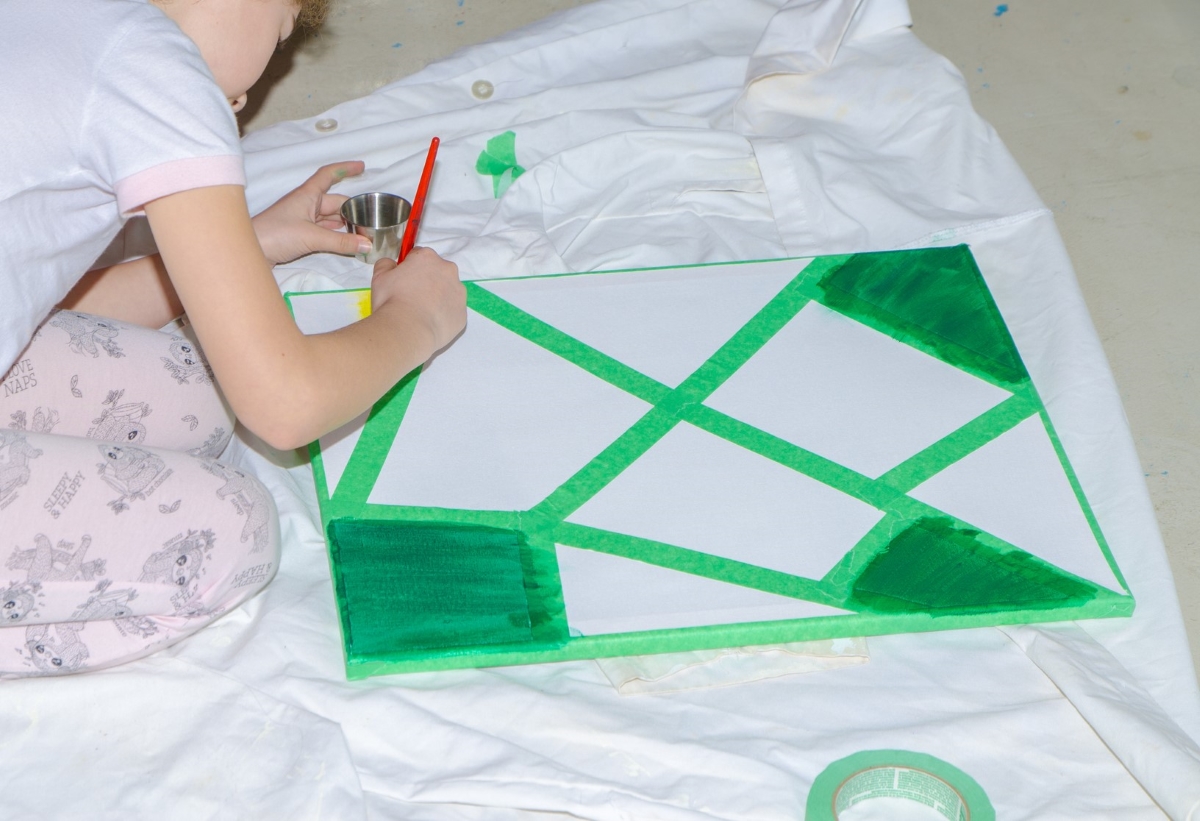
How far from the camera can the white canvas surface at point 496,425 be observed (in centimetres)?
152

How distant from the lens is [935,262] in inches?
72.8

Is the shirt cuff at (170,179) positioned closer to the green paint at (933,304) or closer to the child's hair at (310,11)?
the child's hair at (310,11)

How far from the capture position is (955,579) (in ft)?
4.74

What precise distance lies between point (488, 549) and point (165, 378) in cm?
47

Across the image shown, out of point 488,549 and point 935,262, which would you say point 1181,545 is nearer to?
point 935,262

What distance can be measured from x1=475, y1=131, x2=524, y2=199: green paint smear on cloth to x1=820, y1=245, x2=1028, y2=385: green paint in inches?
23.2

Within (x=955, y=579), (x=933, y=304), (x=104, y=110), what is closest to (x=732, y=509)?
(x=955, y=579)

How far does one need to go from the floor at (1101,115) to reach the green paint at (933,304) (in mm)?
287

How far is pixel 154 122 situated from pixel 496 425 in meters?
0.62

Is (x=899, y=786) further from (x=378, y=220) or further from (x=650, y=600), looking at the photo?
(x=378, y=220)

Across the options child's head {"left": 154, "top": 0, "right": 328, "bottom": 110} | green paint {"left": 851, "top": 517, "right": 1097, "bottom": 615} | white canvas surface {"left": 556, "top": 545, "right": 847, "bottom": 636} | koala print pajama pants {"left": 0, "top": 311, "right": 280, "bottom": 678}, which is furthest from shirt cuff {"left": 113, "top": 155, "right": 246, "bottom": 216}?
green paint {"left": 851, "top": 517, "right": 1097, "bottom": 615}

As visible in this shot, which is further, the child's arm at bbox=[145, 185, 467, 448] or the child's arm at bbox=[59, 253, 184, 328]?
the child's arm at bbox=[59, 253, 184, 328]

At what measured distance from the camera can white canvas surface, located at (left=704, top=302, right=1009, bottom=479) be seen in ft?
5.23

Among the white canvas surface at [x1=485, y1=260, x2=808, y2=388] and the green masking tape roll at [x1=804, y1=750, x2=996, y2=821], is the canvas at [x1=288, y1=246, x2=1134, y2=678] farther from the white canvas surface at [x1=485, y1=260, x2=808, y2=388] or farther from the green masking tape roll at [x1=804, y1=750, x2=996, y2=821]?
the green masking tape roll at [x1=804, y1=750, x2=996, y2=821]
